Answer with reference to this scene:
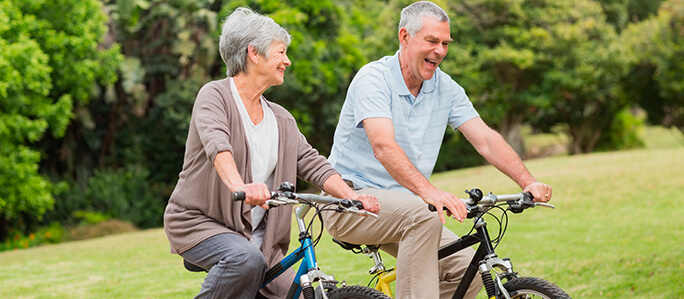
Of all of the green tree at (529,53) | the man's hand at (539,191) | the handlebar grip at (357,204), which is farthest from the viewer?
the green tree at (529,53)

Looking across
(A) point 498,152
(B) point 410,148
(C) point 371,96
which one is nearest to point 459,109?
(A) point 498,152

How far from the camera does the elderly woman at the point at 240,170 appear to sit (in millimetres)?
3355

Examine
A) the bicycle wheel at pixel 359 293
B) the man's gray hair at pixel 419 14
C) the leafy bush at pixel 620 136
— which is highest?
the man's gray hair at pixel 419 14

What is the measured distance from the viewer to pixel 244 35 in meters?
3.54

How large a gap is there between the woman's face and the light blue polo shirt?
416 mm

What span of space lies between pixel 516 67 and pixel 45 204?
16.8 metres

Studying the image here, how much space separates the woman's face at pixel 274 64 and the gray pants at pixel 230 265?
77 centimetres

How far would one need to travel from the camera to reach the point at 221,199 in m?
3.47

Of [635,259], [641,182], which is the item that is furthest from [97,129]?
[635,259]

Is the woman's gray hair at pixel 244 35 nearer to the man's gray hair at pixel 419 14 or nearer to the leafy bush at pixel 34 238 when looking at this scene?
the man's gray hair at pixel 419 14

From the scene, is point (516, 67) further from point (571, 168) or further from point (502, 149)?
point (502, 149)

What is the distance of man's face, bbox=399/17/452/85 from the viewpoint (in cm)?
368

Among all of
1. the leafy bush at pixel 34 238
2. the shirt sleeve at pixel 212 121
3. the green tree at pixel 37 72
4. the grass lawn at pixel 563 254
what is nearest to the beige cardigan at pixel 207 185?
the shirt sleeve at pixel 212 121

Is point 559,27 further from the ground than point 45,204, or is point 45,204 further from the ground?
point 559,27
